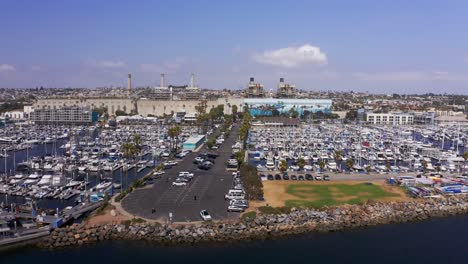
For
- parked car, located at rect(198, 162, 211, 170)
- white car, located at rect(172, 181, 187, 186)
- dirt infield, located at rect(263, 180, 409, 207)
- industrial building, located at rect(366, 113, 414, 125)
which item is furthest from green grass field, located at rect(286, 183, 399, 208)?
industrial building, located at rect(366, 113, 414, 125)

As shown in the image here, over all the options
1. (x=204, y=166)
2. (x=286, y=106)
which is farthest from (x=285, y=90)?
(x=204, y=166)

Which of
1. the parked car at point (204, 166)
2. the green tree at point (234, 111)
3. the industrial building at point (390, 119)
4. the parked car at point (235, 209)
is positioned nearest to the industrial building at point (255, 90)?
the green tree at point (234, 111)

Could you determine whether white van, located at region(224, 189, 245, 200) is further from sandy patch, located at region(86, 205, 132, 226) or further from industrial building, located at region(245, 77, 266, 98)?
industrial building, located at region(245, 77, 266, 98)

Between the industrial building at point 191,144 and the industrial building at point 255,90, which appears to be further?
the industrial building at point 255,90

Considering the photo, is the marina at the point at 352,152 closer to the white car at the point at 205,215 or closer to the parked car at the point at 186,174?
the parked car at the point at 186,174

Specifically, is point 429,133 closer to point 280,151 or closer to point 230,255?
point 280,151

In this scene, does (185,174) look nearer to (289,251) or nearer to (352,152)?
(289,251)
